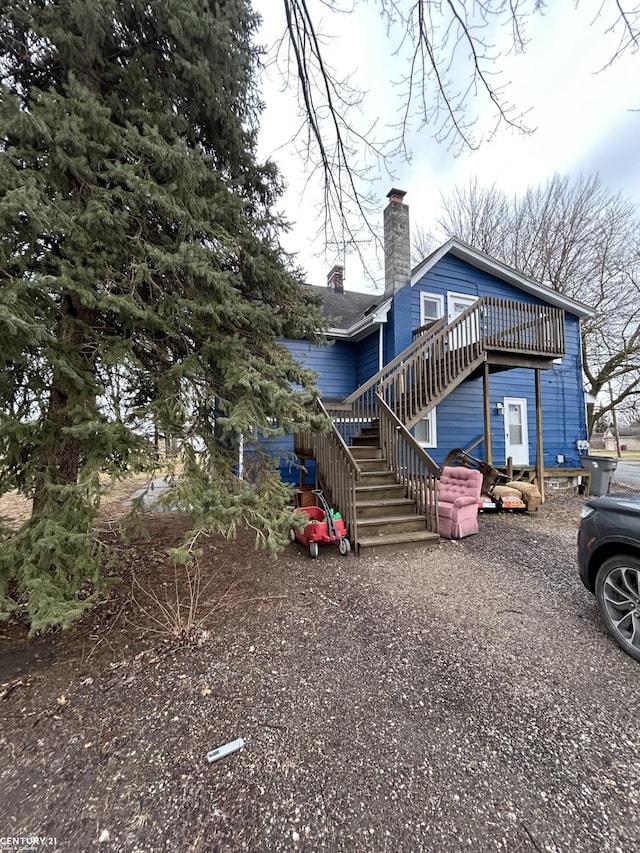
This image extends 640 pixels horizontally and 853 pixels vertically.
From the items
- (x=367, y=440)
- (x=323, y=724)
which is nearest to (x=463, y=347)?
(x=367, y=440)

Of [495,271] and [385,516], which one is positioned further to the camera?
[495,271]

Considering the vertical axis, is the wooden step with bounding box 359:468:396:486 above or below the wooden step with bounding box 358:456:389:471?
below

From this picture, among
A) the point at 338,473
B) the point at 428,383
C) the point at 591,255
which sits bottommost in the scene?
the point at 338,473

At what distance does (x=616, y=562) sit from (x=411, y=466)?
10.5 feet

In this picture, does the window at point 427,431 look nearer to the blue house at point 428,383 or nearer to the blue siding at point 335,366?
the blue house at point 428,383

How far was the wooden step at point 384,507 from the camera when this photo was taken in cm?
538

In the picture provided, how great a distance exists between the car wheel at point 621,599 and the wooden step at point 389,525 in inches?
103

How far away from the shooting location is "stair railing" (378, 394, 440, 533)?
536cm

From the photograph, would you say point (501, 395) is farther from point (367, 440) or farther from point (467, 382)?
point (367, 440)

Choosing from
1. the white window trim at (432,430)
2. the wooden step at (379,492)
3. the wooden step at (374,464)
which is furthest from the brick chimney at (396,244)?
the wooden step at (379,492)

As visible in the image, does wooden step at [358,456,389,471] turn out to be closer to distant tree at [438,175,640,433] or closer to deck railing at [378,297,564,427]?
deck railing at [378,297,564,427]

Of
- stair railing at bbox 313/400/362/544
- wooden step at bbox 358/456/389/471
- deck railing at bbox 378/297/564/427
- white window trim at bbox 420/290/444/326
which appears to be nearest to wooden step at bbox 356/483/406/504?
stair railing at bbox 313/400/362/544

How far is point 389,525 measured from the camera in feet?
17.2

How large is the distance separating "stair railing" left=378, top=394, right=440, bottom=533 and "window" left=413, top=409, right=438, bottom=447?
9.37ft
